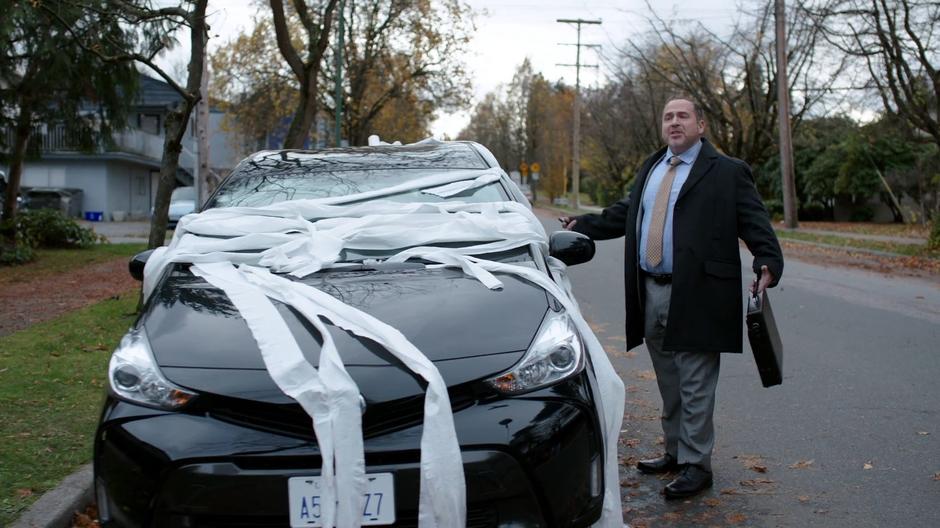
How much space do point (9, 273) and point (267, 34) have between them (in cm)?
1938

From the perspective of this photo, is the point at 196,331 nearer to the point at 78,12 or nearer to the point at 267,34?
the point at 78,12

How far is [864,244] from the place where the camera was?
72.3 ft

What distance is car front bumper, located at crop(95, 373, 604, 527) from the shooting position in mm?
2816

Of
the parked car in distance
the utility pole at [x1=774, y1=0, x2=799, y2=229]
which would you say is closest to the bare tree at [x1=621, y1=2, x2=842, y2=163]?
the utility pole at [x1=774, y1=0, x2=799, y2=229]

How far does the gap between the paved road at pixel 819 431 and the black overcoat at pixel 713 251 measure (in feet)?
2.47

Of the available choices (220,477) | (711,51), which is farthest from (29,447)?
(711,51)

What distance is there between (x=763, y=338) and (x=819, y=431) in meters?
1.56

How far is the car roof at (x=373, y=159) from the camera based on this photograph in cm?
504

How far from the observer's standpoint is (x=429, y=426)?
9.26 ft

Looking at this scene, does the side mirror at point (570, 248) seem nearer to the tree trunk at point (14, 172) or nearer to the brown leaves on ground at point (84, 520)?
the brown leaves on ground at point (84, 520)

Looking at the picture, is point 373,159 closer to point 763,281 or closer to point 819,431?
point 763,281

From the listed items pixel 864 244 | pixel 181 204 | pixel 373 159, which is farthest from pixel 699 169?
pixel 181 204

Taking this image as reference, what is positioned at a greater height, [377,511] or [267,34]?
[267,34]

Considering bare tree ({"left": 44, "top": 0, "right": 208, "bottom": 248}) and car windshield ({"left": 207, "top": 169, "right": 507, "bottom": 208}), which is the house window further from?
car windshield ({"left": 207, "top": 169, "right": 507, "bottom": 208})
